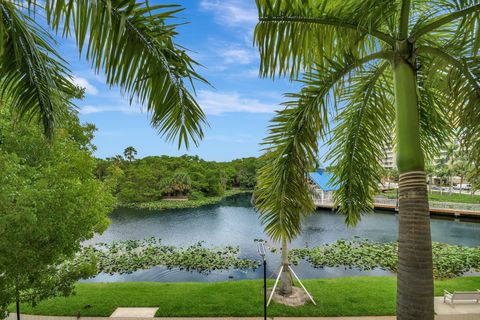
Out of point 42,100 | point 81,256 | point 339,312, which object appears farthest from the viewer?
point 81,256

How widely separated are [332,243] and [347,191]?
15.6m

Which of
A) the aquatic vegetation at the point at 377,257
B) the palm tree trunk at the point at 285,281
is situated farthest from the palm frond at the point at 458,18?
the aquatic vegetation at the point at 377,257

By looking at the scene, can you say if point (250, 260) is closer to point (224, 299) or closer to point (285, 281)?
point (224, 299)

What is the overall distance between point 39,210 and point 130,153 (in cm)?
5436

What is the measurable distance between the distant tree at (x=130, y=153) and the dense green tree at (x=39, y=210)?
51185 millimetres

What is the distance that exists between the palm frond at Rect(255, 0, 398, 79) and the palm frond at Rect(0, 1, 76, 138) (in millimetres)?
2015

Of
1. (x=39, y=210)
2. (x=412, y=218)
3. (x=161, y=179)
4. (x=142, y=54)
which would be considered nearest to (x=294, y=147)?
(x=412, y=218)

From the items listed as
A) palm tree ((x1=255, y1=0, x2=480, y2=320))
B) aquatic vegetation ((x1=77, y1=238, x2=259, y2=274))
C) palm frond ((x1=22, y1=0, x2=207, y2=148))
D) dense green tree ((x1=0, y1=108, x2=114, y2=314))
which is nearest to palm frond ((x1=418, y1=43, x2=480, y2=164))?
palm tree ((x1=255, y1=0, x2=480, y2=320))

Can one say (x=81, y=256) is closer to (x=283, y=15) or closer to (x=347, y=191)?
(x=347, y=191)

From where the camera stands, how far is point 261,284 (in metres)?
11.7

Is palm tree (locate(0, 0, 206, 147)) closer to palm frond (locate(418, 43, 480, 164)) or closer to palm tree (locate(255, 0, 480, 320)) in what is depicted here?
palm tree (locate(255, 0, 480, 320))

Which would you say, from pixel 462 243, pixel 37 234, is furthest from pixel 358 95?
pixel 462 243

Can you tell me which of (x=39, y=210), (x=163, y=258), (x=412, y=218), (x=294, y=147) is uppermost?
(x=294, y=147)

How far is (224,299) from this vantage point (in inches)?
408
